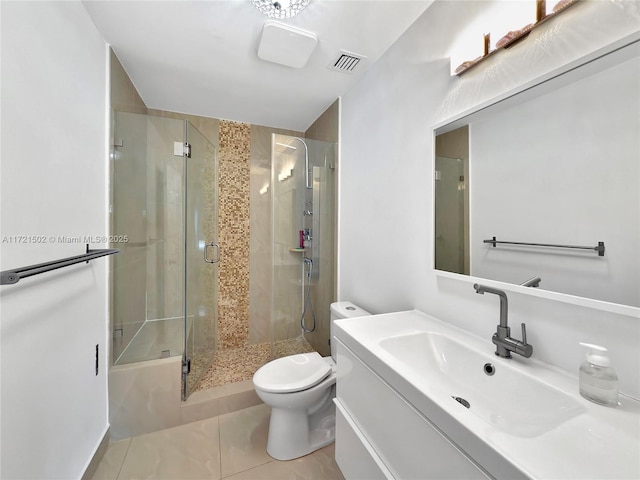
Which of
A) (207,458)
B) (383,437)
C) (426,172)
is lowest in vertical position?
(207,458)

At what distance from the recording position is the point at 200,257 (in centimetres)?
227

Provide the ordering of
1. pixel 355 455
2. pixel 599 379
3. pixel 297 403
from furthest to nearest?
pixel 297 403 → pixel 355 455 → pixel 599 379

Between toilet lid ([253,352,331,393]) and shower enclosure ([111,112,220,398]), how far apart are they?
2.24 ft

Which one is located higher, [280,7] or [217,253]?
[280,7]

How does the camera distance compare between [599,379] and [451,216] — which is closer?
[599,379]

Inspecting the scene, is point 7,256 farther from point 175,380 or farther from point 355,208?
point 355,208

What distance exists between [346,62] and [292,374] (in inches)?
80.1

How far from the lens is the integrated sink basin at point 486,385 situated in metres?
0.71

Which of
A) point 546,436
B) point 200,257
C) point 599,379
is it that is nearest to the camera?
point 546,436

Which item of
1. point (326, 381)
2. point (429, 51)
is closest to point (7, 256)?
point (326, 381)

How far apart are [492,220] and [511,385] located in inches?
22.9

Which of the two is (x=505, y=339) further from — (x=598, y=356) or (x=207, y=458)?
(x=207, y=458)

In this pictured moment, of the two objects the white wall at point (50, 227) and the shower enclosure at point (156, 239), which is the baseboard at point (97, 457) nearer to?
the white wall at point (50, 227)

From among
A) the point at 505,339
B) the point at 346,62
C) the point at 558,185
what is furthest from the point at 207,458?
the point at 346,62
